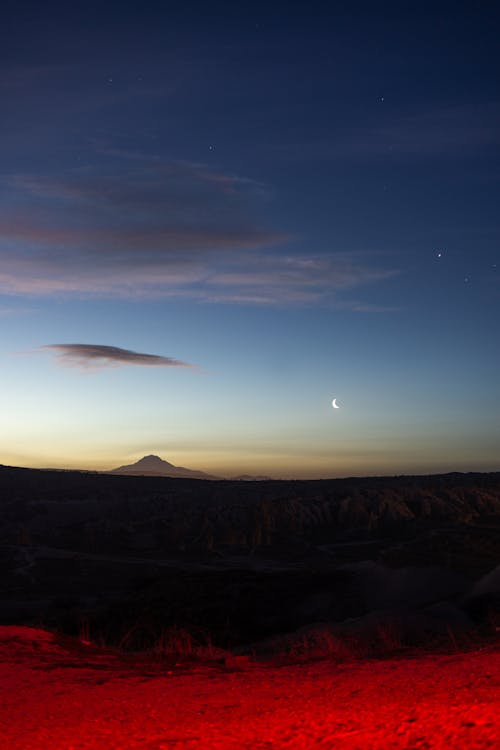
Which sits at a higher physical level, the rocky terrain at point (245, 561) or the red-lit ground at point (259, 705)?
the red-lit ground at point (259, 705)

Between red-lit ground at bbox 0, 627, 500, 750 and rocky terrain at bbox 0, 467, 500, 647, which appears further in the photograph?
rocky terrain at bbox 0, 467, 500, 647

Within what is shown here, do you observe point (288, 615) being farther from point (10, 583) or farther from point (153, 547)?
point (153, 547)

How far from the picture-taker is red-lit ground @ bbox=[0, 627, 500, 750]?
5.58m

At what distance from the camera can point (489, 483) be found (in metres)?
94.6

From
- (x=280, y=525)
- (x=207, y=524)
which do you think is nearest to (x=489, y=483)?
(x=280, y=525)

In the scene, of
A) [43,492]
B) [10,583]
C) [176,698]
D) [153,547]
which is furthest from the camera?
[43,492]

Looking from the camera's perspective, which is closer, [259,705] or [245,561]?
[259,705]

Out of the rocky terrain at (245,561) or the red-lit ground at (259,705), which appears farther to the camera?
the rocky terrain at (245,561)

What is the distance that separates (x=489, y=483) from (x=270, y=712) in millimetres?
94286

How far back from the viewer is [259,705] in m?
6.76

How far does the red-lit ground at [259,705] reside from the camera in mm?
5578

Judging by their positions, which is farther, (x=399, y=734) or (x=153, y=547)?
(x=153, y=547)

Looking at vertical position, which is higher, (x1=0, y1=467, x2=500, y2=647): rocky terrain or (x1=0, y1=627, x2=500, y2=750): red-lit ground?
(x1=0, y1=627, x2=500, y2=750): red-lit ground

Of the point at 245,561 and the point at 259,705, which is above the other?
the point at 259,705
